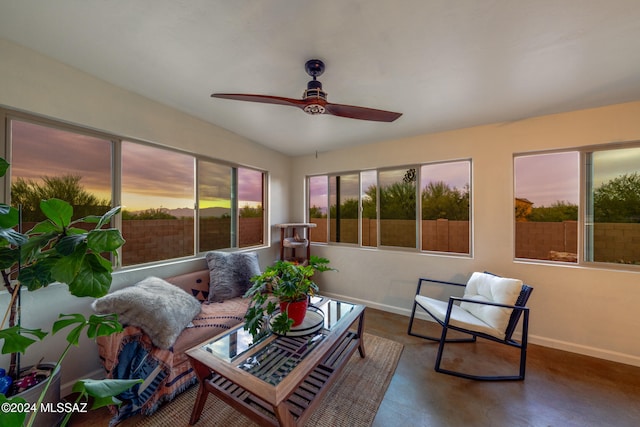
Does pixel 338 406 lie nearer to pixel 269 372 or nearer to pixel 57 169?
pixel 269 372

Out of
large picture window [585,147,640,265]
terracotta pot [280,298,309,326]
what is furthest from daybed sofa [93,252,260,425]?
large picture window [585,147,640,265]

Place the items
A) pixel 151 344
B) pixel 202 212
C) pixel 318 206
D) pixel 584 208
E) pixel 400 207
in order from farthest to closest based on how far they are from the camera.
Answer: pixel 318 206
pixel 400 207
pixel 202 212
pixel 584 208
pixel 151 344

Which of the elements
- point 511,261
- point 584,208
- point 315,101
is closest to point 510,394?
point 511,261

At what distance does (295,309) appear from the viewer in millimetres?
1721

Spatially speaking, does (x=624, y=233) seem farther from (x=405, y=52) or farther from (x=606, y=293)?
(x=405, y=52)

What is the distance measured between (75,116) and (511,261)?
14.1ft

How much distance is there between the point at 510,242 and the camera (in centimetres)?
257

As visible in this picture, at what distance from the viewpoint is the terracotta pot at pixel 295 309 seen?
171 centimetres

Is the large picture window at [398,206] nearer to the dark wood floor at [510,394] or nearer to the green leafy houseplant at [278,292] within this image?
the dark wood floor at [510,394]

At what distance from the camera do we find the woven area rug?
1528 mm

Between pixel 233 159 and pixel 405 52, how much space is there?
2351 millimetres

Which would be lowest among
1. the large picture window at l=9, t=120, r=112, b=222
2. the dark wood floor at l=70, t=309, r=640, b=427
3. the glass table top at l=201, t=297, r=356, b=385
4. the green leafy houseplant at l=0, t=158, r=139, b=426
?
the dark wood floor at l=70, t=309, r=640, b=427

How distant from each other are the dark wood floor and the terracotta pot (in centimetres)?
82

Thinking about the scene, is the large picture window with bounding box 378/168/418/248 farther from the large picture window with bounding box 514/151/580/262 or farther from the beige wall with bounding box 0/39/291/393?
the beige wall with bounding box 0/39/291/393
